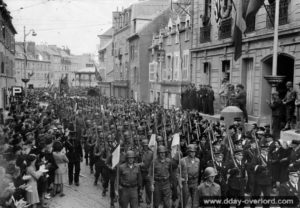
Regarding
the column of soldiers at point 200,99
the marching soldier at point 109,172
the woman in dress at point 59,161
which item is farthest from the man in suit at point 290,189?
the column of soldiers at point 200,99

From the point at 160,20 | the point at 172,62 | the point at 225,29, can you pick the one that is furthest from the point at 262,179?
the point at 160,20

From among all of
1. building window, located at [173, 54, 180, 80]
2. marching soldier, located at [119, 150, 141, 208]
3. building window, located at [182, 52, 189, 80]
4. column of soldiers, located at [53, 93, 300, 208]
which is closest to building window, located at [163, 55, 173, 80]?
building window, located at [173, 54, 180, 80]

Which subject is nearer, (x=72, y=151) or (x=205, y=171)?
(x=205, y=171)

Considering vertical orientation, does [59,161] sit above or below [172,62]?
below

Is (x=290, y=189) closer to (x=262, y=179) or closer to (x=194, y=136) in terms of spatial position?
(x=262, y=179)

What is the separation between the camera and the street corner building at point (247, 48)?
15609 millimetres

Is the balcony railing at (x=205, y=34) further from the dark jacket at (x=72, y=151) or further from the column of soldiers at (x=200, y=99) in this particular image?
the dark jacket at (x=72, y=151)

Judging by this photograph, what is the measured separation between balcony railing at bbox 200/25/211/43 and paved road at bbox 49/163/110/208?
13171 millimetres

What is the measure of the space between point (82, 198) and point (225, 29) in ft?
42.9

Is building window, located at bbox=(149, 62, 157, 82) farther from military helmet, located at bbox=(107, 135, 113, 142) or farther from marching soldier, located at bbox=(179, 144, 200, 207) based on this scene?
marching soldier, located at bbox=(179, 144, 200, 207)

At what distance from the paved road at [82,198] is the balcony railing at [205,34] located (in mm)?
13171

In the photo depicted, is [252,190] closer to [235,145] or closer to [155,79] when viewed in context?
[235,145]

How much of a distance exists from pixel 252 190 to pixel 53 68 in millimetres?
93465

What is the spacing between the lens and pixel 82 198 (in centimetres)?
1075
